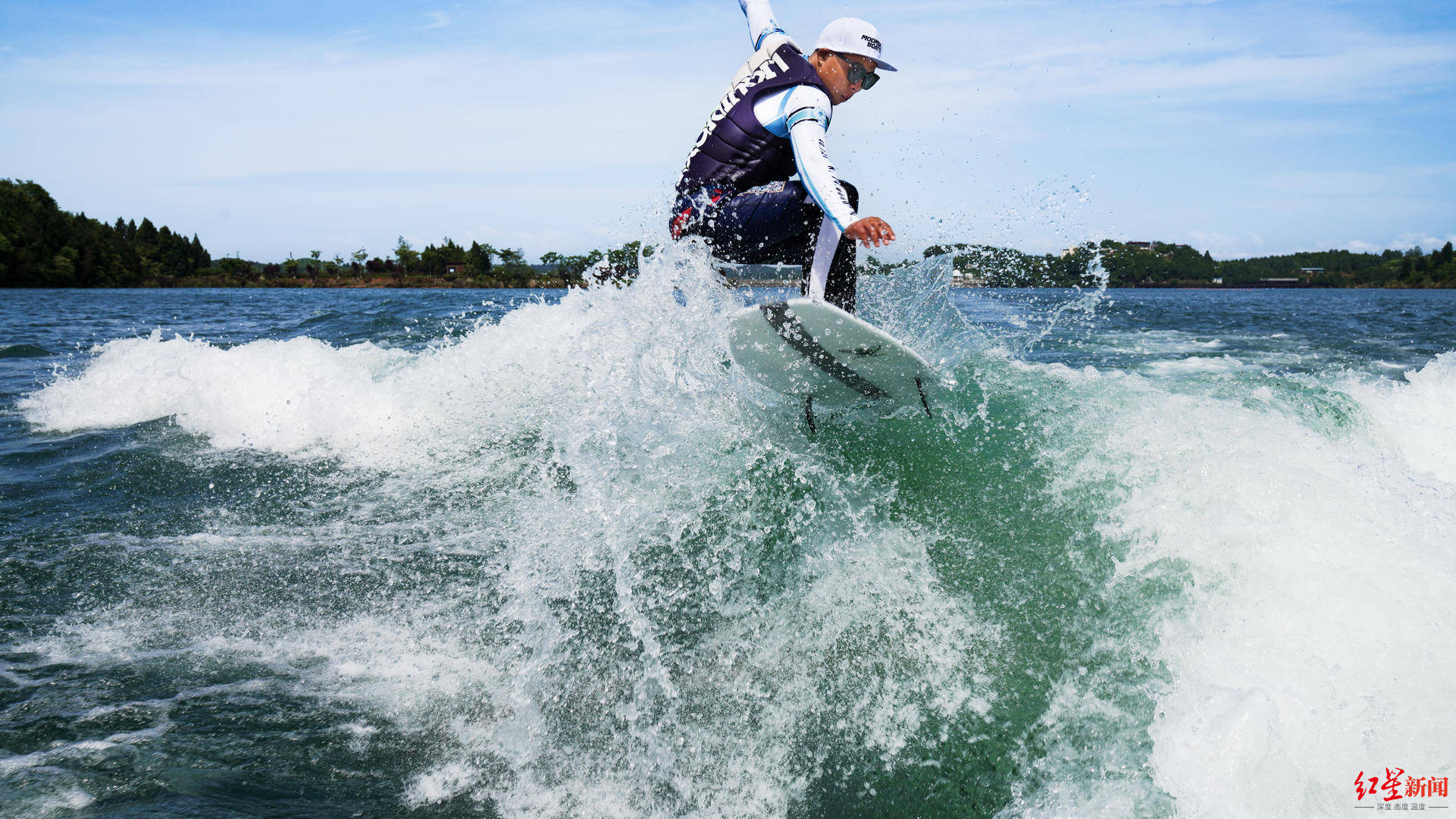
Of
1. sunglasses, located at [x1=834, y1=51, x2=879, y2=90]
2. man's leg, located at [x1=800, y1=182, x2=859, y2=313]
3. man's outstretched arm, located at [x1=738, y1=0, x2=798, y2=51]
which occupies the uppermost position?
man's outstretched arm, located at [x1=738, y1=0, x2=798, y2=51]

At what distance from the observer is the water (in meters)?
2.48

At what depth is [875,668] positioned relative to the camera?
2998 millimetres

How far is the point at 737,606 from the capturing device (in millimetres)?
3326

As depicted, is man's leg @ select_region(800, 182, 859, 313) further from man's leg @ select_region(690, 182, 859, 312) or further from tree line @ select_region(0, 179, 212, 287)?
tree line @ select_region(0, 179, 212, 287)

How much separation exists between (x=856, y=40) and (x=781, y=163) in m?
0.72

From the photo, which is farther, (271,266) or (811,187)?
(271,266)

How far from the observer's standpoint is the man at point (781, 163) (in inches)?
148

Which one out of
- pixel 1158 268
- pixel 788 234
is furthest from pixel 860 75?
pixel 1158 268

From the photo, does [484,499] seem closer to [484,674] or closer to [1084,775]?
[484,674]

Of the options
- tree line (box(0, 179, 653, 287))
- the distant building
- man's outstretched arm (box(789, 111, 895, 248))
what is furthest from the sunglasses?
tree line (box(0, 179, 653, 287))

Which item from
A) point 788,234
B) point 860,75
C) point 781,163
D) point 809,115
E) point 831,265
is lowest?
point 831,265

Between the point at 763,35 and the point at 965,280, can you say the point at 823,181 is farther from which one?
the point at 965,280

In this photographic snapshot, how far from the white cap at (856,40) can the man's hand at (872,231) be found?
43.1 inches

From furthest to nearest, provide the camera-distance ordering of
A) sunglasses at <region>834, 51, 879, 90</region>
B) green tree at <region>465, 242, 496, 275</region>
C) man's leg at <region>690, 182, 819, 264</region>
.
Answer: green tree at <region>465, 242, 496, 275</region>, man's leg at <region>690, 182, 819, 264</region>, sunglasses at <region>834, 51, 879, 90</region>
